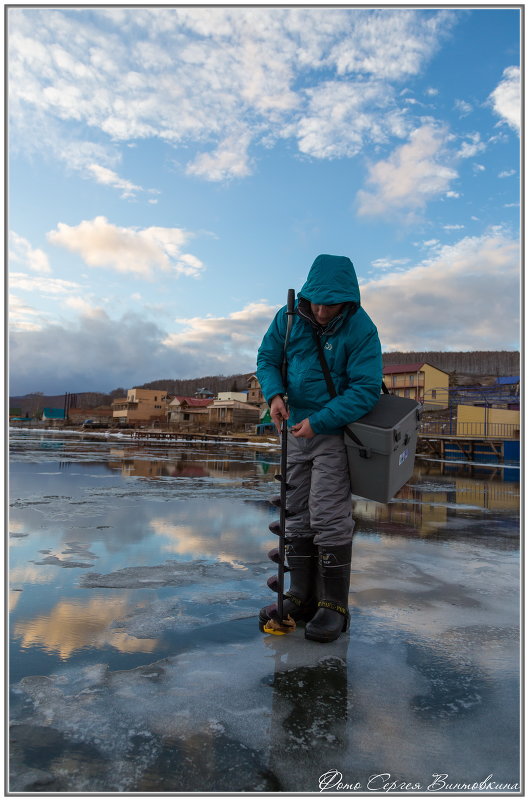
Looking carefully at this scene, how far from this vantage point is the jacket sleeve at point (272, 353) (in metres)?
2.71

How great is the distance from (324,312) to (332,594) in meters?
1.43

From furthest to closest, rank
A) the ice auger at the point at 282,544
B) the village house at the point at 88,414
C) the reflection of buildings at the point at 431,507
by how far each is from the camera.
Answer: the village house at the point at 88,414 → the reflection of buildings at the point at 431,507 → the ice auger at the point at 282,544

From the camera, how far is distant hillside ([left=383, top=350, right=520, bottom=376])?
72.8 metres

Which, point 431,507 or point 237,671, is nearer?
point 237,671

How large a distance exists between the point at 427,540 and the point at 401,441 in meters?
2.33

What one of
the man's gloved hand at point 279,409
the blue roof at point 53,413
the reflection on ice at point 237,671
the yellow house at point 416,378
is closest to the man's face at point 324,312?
the man's gloved hand at point 279,409

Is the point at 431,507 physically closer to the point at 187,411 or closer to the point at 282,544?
the point at 282,544

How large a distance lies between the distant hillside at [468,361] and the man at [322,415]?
71.3 metres

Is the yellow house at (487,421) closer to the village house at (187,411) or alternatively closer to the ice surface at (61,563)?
the ice surface at (61,563)

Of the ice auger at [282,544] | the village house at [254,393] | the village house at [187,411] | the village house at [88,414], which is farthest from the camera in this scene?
the village house at [88,414]

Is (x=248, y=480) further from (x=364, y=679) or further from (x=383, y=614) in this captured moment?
(x=364, y=679)

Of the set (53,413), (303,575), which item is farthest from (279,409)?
(53,413)

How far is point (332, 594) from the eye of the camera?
2.35 m

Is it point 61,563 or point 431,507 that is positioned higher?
point 61,563
